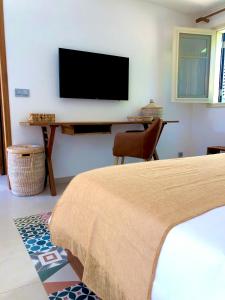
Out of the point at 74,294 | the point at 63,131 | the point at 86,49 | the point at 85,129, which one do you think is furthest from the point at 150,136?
the point at 74,294

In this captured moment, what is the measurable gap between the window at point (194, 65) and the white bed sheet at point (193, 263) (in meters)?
3.33

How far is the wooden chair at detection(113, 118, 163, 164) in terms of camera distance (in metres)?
2.73

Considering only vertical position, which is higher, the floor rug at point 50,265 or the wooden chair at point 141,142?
the wooden chair at point 141,142

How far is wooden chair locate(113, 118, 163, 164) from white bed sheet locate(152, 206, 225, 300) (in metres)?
2.08

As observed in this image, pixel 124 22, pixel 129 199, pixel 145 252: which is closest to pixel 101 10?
pixel 124 22

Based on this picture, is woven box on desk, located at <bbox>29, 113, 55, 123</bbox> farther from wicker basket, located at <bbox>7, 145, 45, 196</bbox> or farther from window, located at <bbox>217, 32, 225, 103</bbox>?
window, located at <bbox>217, 32, 225, 103</bbox>

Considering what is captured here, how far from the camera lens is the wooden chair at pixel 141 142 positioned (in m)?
2.73

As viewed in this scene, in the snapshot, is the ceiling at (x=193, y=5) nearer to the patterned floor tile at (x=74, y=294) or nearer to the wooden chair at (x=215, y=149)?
the wooden chair at (x=215, y=149)

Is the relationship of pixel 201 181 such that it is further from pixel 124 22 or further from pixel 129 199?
pixel 124 22

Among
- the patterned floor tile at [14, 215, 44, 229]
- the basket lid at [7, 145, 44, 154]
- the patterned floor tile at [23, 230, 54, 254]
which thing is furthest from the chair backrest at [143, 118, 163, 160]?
the patterned floor tile at [23, 230, 54, 254]

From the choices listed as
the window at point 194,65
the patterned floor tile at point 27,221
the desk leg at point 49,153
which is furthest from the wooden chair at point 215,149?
the patterned floor tile at point 27,221

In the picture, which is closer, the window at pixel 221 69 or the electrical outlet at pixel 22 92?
the electrical outlet at pixel 22 92

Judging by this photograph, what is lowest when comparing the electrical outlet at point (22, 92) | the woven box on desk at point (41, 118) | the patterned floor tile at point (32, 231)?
the patterned floor tile at point (32, 231)

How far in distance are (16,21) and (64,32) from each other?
21.6 inches
